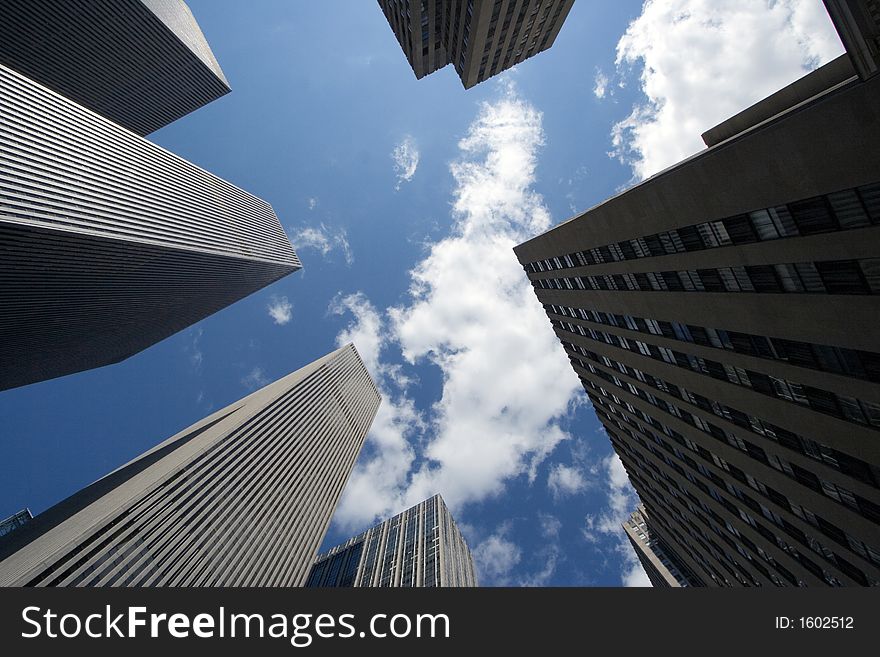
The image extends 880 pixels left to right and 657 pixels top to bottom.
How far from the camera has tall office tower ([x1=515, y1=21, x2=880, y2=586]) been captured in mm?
16062

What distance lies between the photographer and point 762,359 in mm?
22641

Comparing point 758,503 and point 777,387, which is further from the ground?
point 777,387

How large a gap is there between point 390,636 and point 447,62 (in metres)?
103

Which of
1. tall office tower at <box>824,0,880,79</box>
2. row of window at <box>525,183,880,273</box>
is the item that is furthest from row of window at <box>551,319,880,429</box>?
tall office tower at <box>824,0,880,79</box>

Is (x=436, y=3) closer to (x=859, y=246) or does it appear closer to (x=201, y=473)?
(x=859, y=246)

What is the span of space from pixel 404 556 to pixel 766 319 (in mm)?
155634

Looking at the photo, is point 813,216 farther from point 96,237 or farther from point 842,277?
point 96,237

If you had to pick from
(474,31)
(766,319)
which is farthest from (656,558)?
(474,31)

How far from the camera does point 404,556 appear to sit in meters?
146

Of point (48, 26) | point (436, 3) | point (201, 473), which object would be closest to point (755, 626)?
point (436, 3)

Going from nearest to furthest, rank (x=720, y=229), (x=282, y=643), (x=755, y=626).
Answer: (x=282, y=643) → (x=755, y=626) → (x=720, y=229)

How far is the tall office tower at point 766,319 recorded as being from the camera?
16062 millimetres

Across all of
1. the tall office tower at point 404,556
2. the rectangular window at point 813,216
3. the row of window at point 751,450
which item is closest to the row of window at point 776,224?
the rectangular window at point 813,216

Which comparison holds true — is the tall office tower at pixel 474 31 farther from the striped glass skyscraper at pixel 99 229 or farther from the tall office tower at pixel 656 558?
the tall office tower at pixel 656 558
